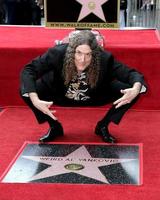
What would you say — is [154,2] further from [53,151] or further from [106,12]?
[53,151]

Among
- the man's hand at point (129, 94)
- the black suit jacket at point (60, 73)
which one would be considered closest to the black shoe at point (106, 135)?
the black suit jacket at point (60, 73)

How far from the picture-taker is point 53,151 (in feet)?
9.03

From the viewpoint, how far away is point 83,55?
268 cm

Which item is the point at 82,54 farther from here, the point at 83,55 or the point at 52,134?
the point at 52,134

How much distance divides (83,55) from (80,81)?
0.19 metres

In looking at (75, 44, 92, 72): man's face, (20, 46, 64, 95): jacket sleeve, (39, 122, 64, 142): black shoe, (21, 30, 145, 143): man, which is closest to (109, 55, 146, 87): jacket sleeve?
(21, 30, 145, 143): man

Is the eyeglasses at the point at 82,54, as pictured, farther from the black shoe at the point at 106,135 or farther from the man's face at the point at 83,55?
the black shoe at the point at 106,135

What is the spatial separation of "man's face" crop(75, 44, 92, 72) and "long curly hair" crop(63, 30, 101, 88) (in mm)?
22

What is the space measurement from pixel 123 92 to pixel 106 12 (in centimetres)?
85

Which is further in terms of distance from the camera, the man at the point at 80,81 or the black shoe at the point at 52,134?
the black shoe at the point at 52,134

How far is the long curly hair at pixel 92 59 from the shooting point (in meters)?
2.70

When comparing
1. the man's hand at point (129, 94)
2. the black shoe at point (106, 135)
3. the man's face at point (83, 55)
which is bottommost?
the black shoe at point (106, 135)

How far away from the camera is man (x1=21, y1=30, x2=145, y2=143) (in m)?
2.67

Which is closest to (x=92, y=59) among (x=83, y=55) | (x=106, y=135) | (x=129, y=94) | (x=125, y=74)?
(x=83, y=55)
